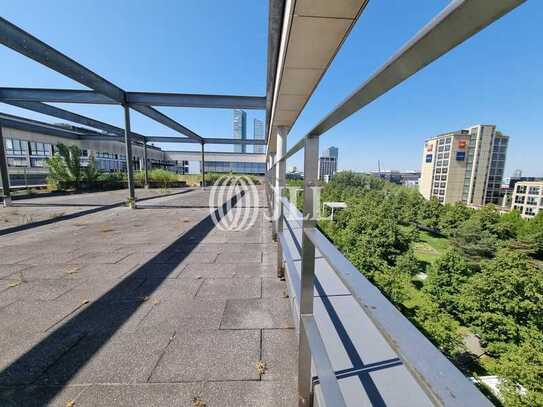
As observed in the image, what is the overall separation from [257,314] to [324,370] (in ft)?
3.28

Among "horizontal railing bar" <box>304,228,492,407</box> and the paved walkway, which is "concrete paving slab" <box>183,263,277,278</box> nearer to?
the paved walkway

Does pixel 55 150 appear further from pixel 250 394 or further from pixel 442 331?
pixel 442 331

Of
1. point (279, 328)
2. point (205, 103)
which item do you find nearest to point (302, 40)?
point (279, 328)

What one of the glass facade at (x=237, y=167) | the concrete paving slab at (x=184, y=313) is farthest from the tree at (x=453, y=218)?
the concrete paving slab at (x=184, y=313)

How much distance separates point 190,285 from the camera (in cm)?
205

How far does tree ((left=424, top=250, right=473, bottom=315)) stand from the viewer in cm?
1697

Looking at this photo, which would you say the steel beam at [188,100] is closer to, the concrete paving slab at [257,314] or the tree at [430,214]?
the concrete paving slab at [257,314]

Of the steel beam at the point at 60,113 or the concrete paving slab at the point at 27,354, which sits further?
the steel beam at the point at 60,113

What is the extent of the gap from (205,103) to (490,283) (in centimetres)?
2100

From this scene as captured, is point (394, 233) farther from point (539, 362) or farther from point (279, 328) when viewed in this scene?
point (279, 328)

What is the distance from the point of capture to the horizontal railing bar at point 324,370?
2.10 ft

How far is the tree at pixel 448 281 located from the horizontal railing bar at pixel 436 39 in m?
21.9

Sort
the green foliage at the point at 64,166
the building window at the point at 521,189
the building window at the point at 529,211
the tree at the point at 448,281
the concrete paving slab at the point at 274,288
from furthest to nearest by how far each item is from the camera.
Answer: the building window at the point at 521,189 → the building window at the point at 529,211 → the tree at the point at 448,281 → the green foliage at the point at 64,166 → the concrete paving slab at the point at 274,288

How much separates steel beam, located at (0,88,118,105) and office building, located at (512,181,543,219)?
6443 centimetres
